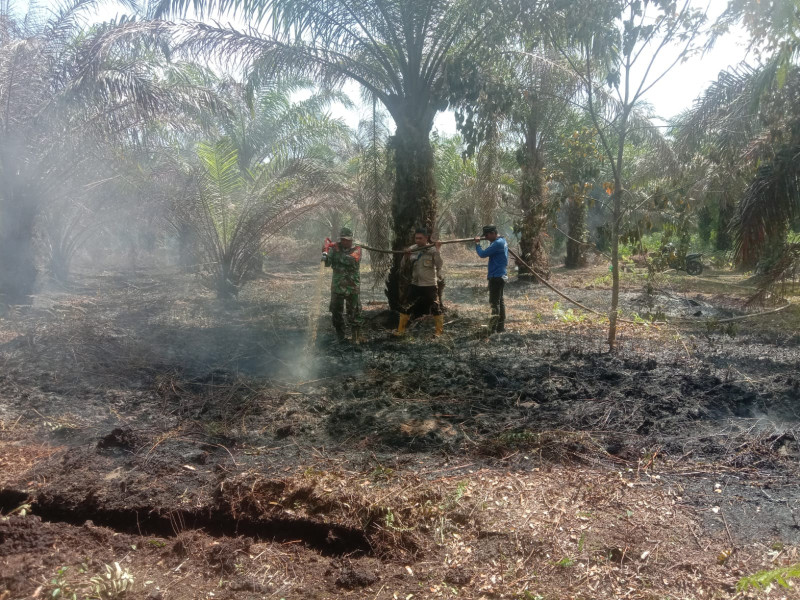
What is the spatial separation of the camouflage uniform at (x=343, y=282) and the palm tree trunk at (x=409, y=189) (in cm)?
130

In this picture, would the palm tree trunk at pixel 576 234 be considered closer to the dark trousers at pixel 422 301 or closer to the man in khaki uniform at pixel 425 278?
the dark trousers at pixel 422 301

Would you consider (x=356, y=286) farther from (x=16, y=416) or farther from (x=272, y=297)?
(x=272, y=297)

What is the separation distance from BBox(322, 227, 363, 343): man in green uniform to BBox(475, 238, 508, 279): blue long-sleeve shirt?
1.74m

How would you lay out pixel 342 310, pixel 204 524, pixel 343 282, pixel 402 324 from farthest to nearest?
1. pixel 402 324
2. pixel 342 310
3. pixel 343 282
4. pixel 204 524

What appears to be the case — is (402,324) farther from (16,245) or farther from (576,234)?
(576,234)

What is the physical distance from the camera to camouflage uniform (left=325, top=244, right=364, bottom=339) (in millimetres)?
8094

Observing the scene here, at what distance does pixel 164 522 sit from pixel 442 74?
7.31m

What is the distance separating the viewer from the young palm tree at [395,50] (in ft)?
28.2

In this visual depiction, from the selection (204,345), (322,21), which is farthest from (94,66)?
(204,345)

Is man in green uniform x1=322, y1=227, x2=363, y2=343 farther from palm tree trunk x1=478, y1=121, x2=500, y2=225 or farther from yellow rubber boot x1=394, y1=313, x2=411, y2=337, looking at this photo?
palm tree trunk x1=478, y1=121, x2=500, y2=225

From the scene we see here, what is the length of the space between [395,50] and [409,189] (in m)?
2.02

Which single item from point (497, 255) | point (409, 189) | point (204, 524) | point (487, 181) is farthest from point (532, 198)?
point (204, 524)

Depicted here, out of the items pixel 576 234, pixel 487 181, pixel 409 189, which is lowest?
pixel 576 234

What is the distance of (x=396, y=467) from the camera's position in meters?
4.13
